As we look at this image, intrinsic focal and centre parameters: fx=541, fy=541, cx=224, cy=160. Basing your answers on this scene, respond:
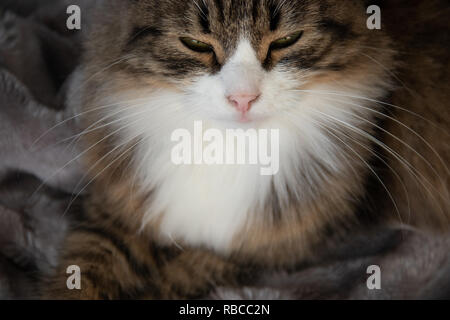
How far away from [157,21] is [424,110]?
1.95 ft

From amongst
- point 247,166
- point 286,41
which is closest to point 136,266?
point 247,166

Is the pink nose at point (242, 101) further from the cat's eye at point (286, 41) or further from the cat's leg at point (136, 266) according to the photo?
the cat's leg at point (136, 266)

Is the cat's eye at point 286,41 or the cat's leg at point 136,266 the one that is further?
the cat's leg at point 136,266

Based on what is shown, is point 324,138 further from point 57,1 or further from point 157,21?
point 57,1

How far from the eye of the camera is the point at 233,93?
95cm

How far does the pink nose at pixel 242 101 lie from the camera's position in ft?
3.11

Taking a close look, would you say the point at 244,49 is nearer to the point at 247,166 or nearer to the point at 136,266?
the point at 247,166

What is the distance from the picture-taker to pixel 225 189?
3.81 feet

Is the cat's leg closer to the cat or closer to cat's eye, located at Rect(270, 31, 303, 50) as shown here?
the cat

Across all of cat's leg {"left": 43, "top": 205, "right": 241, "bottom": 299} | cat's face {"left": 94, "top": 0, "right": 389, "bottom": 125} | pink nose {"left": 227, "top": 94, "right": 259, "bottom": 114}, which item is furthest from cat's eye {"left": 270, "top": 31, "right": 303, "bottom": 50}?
cat's leg {"left": 43, "top": 205, "right": 241, "bottom": 299}

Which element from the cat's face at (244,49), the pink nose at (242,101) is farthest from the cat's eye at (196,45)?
the pink nose at (242,101)

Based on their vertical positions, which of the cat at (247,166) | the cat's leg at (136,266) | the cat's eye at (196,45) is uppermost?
the cat's eye at (196,45)
